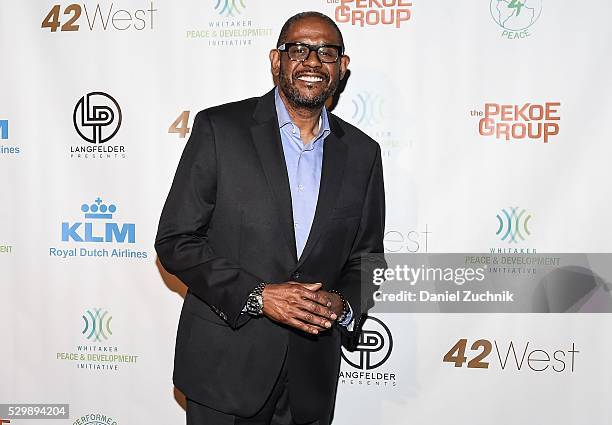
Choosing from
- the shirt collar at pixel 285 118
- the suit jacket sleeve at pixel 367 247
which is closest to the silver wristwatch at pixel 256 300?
the suit jacket sleeve at pixel 367 247

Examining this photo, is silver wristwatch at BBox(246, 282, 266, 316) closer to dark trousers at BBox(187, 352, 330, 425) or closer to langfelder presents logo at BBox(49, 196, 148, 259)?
dark trousers at BBox(187, 352, 330, 425)

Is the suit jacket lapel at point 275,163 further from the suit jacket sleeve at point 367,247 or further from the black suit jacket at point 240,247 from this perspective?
the suit jacket sleeve at point 367,247

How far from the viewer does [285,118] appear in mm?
1921

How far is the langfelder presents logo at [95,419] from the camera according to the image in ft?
9.40

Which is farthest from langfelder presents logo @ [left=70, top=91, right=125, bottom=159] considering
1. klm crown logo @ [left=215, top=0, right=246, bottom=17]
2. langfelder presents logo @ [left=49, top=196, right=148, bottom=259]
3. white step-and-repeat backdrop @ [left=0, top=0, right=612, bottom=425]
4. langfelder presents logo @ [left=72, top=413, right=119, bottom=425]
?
langfelder presents logo @ [left=72, top=413, right=119, bottom=425]

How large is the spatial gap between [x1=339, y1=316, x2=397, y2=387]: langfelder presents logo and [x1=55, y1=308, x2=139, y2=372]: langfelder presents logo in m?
0.98

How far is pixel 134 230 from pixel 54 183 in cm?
43

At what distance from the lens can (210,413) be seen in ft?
Result: 6.05

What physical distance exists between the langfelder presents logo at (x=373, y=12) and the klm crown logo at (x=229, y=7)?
1.23ft

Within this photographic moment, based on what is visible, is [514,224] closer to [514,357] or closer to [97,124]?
[514,357]

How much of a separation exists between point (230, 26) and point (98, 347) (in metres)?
1.54

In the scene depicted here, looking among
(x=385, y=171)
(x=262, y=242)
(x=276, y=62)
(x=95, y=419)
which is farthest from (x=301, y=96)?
(x=95, y=419)

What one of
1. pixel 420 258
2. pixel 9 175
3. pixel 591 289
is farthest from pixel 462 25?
pixel 9 175

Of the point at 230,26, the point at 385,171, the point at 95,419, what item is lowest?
the point at 95,419
